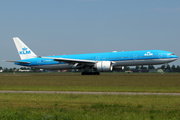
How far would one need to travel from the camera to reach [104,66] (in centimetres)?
4575

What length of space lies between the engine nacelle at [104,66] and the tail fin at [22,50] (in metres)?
18.3

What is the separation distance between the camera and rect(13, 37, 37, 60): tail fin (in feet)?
186

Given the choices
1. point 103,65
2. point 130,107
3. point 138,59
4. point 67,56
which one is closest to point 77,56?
point 67,56

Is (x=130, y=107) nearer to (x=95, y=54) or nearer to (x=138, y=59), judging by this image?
(x=138, y=59)

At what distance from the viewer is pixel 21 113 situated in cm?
968

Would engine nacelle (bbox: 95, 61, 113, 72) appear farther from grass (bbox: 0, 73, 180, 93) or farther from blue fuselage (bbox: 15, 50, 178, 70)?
grass (bbox: 0, 73, 180, 93)

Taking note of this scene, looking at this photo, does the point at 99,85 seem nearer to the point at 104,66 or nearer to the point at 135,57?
the point at 104,66

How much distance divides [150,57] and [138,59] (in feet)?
7.14

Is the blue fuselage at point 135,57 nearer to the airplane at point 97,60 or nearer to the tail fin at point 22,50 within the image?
the airplane at point 97,60

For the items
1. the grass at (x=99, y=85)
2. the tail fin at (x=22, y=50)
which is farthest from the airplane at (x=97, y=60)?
the grass at (x=99, y=85)

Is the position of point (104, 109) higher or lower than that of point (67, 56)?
lower

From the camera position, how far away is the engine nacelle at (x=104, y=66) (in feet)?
150

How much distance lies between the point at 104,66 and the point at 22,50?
2191 cm

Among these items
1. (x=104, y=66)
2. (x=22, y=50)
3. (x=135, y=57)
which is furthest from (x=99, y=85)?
(x=22, y=50)
